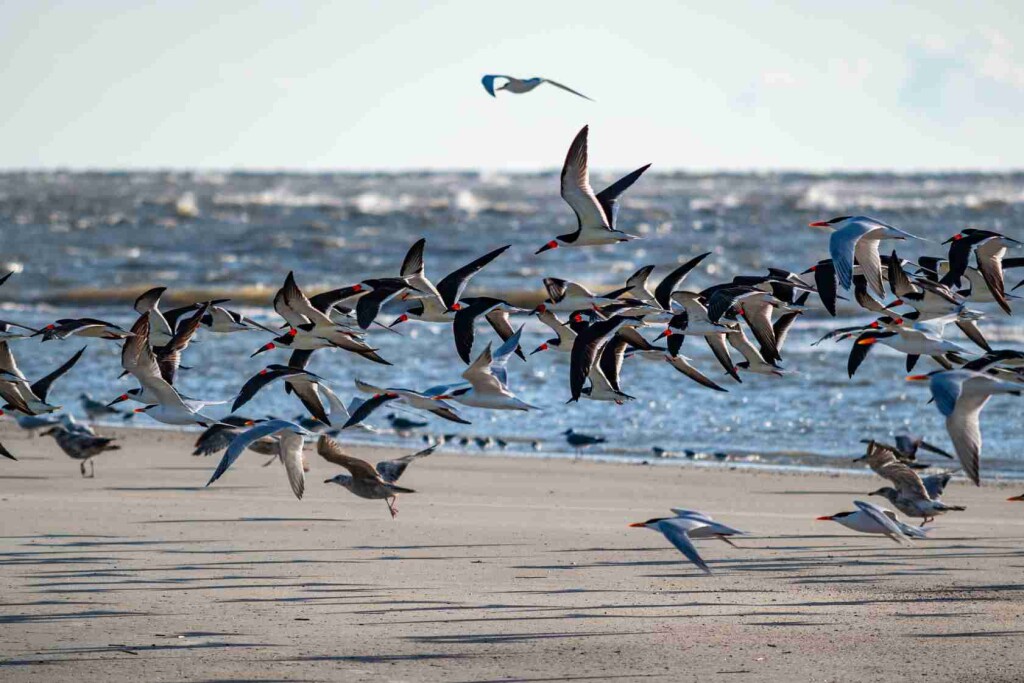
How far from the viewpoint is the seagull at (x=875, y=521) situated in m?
7.20

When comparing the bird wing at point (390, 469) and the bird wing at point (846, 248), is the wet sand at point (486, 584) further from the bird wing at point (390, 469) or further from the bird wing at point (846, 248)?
the bird wing at point (846, 248)

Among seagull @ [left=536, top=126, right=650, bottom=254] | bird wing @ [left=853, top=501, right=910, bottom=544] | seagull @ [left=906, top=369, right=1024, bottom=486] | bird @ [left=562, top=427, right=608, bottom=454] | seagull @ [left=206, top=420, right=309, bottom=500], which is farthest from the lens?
bird @ [left=562, top=427, right=608, bottom=454]

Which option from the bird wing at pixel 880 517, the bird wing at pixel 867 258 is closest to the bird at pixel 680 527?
the bird wing at pixel 880 517

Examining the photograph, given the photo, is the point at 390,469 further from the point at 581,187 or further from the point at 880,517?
the point at 880,517

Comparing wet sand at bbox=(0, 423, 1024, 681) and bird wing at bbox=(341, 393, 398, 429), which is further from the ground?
bird wing at bbox=(341, 393, 398, 429)

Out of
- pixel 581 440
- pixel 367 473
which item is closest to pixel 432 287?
pixel 367 473

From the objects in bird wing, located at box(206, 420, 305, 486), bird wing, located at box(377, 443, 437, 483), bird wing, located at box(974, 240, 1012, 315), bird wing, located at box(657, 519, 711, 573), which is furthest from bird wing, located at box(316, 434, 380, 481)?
bird wing, located at box(974, 240, 1012, 315)

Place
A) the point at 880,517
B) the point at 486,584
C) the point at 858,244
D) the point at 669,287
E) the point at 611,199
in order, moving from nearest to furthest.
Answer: the point at 880,517 < the point at 486,584 < the point at 858,244 < the point at 611,199 < the point at 669,287

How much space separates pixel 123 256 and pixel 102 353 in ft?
64.8

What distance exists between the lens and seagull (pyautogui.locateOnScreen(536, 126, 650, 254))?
8.63 meters

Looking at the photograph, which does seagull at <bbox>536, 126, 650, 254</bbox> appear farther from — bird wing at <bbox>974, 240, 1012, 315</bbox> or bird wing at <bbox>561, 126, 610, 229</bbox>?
bird wing at <bbox>974, 240, 1012, 315</bbox>

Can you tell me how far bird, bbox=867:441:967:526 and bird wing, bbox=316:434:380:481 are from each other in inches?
131

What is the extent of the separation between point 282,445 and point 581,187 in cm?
255

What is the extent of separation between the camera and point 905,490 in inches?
353
